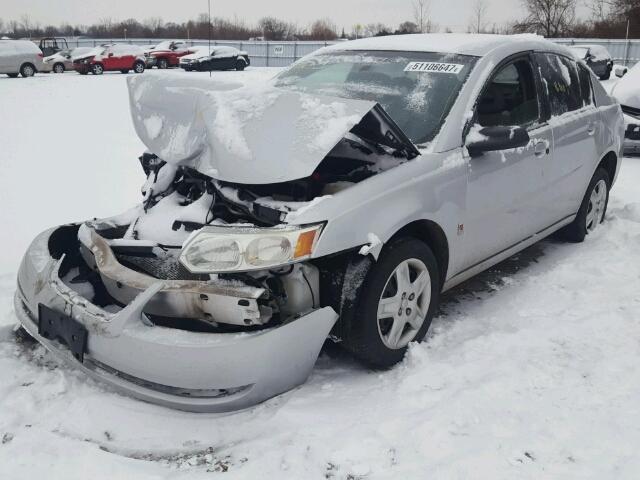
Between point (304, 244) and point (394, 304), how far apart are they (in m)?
0.68

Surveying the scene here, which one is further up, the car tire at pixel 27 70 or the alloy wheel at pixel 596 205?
the car tire at pixel 27 70

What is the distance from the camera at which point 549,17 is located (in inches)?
1874

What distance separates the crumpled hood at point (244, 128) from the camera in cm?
266

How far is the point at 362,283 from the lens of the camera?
2.67 meters

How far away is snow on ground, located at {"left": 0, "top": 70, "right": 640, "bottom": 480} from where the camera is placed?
2.26m

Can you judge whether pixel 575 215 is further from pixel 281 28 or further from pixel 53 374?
pixel 281 28

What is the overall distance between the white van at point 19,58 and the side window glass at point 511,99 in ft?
72.8

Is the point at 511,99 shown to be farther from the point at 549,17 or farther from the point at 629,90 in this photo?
the point at 549,17

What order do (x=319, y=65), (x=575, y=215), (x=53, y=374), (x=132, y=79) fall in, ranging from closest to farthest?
(x=53, y=374), (x=132, y=79), (x=319, y=65), (x=575, y=215)

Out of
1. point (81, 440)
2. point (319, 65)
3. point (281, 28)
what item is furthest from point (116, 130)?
point (281, 28)

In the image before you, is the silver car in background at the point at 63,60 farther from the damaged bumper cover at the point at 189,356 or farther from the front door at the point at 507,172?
the damaged bumper cover at the point at 189,356

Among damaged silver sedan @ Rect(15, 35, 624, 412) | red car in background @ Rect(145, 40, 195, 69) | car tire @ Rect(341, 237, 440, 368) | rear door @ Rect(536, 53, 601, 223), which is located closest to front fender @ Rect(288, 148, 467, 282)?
damaged silver sedan @ Rect(15, 35, 624, 412)

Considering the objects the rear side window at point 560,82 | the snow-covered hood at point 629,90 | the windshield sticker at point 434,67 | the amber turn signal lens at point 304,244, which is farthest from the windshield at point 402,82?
the snow-covered hood at point 629,90

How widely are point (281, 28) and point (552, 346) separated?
63613mm
